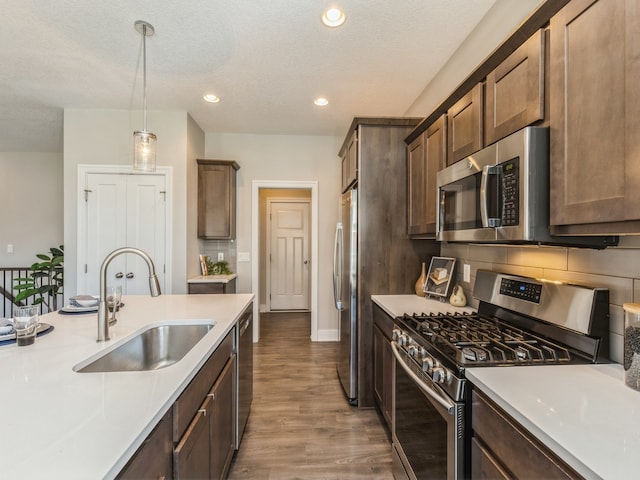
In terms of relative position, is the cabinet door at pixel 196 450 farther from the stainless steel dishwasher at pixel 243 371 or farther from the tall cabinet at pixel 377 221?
the tall cabinet at pixel 377 221

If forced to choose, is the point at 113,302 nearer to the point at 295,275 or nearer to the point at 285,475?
the point at 285,475

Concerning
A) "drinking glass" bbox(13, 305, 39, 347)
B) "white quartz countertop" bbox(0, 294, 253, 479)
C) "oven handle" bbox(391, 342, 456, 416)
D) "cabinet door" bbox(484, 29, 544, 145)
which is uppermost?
"cabinet door" bbox(484, 29, 544, 145)

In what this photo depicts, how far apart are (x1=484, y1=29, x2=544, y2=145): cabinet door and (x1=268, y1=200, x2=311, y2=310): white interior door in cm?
433

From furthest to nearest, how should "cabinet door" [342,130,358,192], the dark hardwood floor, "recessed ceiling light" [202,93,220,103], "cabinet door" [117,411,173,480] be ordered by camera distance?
"recessed ceiling light" [202,93,220,103]
"cabinet door" [342,130,358,192]
the dark hardwood floor
"cabinet door" [117,411,173,480]

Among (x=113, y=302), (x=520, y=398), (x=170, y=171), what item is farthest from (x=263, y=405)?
(x=170, y=171)

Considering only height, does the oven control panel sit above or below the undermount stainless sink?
above

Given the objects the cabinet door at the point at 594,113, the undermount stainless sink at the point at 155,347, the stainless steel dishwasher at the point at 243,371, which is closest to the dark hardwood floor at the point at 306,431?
the stainless steel dishwasher at the point at 243,371

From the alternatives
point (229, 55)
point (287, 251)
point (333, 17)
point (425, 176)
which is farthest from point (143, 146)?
point (287, 251)

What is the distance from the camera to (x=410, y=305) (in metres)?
2.12

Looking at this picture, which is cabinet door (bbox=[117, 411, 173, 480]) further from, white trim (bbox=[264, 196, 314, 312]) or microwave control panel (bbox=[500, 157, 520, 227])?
white trim (bbox=[264, 196, 314, 312])

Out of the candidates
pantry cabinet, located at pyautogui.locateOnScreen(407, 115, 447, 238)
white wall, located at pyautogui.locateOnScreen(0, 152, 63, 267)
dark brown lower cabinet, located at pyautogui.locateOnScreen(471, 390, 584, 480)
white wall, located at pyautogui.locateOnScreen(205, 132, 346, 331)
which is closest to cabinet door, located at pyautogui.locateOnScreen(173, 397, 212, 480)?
dark brown lower cabinet, located at pyautogui.locateOnScreen(471, 390, 584, 480)

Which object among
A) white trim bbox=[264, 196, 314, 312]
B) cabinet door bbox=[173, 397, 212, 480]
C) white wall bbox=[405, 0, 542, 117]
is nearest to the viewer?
cabinet door bbox=[173, 397, 212, 480]

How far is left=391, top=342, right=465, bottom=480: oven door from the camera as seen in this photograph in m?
1.08

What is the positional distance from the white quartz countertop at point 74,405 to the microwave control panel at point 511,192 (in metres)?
1.34
